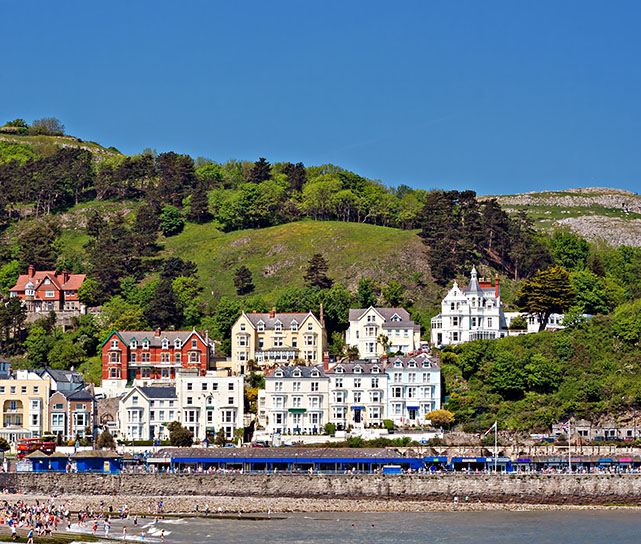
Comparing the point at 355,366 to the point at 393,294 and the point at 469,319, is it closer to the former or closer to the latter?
the point at 469,319

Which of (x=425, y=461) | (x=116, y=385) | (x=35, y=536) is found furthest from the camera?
(x=116, y=385)

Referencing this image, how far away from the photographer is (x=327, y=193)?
549 feet

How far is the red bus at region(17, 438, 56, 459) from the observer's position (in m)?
98.0

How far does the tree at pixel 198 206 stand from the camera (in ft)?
547

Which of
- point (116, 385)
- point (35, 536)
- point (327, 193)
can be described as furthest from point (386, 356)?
point (327, 193)

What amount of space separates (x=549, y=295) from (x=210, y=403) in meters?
38.0

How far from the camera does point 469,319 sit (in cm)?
11969

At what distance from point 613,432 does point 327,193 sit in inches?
2997

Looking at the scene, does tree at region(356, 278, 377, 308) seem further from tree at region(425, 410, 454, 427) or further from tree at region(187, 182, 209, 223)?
tree at region(187, 182, 209, 223)

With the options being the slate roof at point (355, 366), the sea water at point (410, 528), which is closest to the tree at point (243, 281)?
the slate roof at point (355, 366)

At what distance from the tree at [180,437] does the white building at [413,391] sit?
59.7ft

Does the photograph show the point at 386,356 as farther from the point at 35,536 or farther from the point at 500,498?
the point at 35,536

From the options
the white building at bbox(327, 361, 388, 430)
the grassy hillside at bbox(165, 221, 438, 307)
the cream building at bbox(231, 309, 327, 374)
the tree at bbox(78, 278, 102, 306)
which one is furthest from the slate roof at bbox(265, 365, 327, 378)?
the tree at bbox(78, 278, 102, 306)

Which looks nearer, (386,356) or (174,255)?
(386,356)
